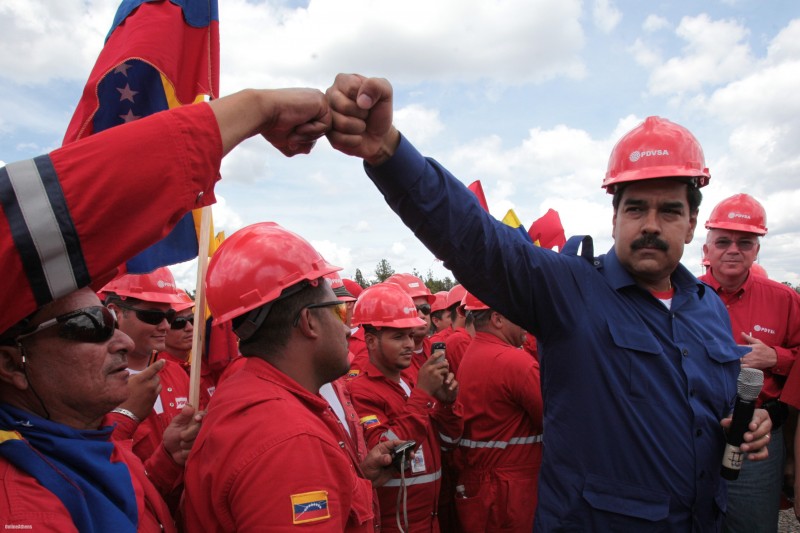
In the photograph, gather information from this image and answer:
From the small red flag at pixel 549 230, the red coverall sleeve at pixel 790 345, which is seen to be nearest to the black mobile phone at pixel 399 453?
the red coverall sleeve at pixel 790 345

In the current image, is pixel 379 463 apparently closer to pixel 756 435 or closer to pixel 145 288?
pixel 756 435

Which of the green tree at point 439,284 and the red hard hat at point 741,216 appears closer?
the red hard hat at point 741,216

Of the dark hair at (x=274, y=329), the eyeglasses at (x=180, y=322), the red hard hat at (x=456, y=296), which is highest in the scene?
the red hard hat at (x=456, y=296)

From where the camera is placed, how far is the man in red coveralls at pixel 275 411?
63.0 inches

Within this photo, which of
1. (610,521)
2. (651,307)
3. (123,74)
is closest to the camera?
(610,521)

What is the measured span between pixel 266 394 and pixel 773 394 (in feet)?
14.8

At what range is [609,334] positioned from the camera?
2.25m

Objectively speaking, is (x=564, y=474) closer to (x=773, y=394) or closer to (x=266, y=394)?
(x=266, y=394)

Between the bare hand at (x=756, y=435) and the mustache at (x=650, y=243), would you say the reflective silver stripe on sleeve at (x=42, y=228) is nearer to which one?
the mustache at (x=650, y=243)

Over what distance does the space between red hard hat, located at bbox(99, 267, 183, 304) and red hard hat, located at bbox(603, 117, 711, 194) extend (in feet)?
11.3

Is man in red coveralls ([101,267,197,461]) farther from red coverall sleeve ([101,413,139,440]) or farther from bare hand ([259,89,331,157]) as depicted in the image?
bare hand ([259,89,331,157])

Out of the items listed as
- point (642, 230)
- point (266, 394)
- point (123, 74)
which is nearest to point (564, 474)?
point (642, 230)

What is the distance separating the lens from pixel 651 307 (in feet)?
7.91

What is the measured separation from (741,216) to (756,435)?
3549 millimetres
